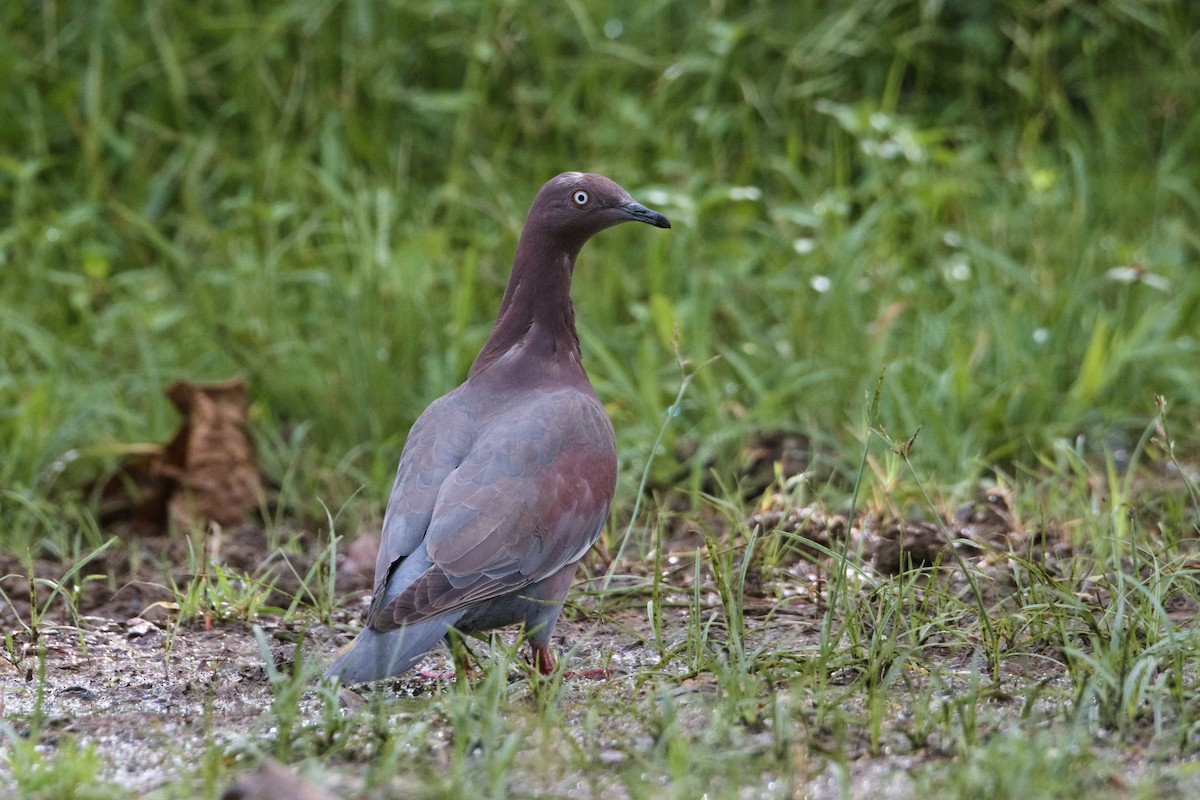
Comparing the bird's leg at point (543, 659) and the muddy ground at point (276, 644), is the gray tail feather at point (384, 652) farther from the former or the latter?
the bird's leg at point (543, 659)

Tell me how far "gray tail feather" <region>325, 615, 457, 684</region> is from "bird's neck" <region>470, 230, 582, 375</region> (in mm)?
942

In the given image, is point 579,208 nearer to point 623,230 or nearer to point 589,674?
point 589,674

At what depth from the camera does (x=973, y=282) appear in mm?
5844

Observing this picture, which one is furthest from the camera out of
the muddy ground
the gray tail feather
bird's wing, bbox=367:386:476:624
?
bird's wing, bbox=367:386:476:624

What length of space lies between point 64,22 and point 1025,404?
4441 mm

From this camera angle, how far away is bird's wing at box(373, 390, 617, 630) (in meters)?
3.30

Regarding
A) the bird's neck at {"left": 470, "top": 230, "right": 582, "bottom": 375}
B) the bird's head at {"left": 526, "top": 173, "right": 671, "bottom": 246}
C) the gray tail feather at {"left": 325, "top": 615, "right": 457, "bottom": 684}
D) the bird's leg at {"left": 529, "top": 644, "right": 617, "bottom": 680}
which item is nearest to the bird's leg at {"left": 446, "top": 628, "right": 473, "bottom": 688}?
the gray tail feather at {"left": 325, "top": 615, "right": 457, "bottom": 684}

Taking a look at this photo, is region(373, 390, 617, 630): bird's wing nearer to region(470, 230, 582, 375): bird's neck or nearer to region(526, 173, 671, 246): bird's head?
region(470, 230, 582, 375): bird's neck

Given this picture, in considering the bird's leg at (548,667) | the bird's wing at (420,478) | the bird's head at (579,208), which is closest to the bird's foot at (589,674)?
the bird's leg at (548,667)

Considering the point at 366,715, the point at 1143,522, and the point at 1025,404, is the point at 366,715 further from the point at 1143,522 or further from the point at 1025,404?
the point at 1025,404

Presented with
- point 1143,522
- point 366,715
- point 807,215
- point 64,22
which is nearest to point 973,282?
point 807,215

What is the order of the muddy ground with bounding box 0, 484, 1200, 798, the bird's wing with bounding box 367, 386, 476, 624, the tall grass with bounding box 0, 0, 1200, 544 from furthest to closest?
the tall grass with bounding box 0, 0, 1200, 544
the bird's wing with bounding box 367, 386, 476, 624
the muddy ground with bounding box 0, 484, 1200, 798

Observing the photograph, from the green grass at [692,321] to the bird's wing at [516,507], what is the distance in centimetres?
15

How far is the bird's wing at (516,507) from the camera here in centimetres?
330
